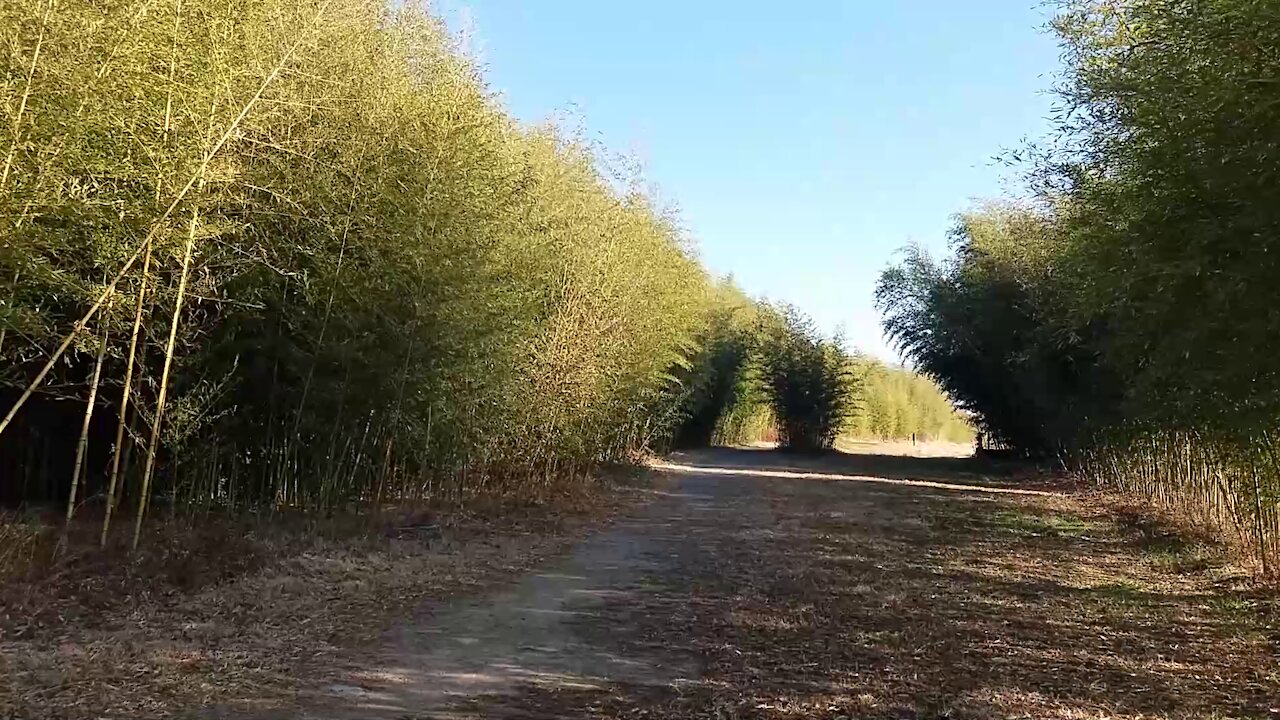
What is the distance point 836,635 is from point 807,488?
8.52 meters

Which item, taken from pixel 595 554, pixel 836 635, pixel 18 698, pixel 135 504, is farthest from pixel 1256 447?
pixel 135 504

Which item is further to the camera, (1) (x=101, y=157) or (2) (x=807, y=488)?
(2) (x=807, y=488)

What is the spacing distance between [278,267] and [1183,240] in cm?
452

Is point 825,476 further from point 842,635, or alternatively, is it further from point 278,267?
point 278,267

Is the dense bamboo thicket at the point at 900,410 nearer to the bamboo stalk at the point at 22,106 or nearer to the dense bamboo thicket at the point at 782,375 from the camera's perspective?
the dense bamboo thicket at the point at 782,375

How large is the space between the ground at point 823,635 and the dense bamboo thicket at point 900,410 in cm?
2312

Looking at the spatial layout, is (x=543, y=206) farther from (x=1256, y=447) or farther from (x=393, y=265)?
(x=1256, y=447)

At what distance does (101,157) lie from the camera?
407cm

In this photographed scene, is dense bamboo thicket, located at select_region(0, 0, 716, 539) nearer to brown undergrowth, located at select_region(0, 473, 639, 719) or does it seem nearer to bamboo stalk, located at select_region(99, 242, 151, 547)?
bamboo stalk, located at select_region(99, 242, 151, 547)

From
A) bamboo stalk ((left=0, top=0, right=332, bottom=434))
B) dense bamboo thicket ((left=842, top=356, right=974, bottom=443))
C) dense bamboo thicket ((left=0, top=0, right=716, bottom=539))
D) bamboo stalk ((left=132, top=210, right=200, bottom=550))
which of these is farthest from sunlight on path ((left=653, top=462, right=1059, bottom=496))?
dense bamboo thicket ((left=842, top=356, right=974, bottom=443))

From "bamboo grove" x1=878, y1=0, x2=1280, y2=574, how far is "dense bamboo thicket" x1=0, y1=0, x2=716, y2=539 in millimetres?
3951

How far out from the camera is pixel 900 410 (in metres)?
34.7

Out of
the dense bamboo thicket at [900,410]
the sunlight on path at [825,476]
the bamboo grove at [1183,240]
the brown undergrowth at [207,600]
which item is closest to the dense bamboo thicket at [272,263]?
the brown undergrowth at [207,600]

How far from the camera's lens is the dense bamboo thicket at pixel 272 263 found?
4043mm
